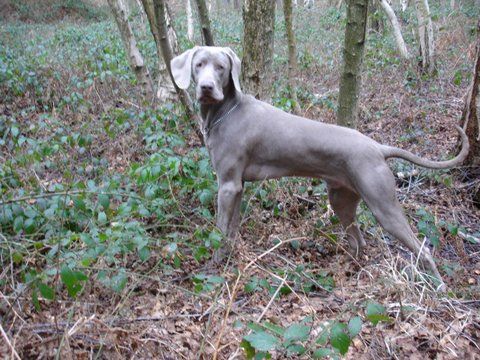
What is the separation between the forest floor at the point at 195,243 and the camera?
2459 mm

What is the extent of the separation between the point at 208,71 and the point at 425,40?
6623 mm

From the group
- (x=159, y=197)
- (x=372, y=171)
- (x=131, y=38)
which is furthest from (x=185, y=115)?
(x=372, y=171)

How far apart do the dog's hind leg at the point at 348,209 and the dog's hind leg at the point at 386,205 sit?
506mm

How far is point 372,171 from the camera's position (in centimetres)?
345

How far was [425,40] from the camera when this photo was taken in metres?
8.91

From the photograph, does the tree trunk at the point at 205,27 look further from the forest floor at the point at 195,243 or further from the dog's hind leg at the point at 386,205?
the dog's hind leg at the point at 386,205

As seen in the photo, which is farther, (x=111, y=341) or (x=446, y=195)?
(x=446, y=195)

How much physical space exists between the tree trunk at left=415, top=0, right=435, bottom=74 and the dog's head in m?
6.02

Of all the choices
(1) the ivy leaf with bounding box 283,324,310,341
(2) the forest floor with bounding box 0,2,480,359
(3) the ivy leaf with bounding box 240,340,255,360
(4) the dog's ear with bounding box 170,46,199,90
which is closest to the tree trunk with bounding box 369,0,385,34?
(2) the forest floor with bounding box 0,2,480,359

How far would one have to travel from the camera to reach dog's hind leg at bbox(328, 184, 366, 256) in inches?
160

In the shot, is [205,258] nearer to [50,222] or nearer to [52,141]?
[50,222]

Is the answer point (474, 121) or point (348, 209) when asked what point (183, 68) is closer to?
point (348, 209)

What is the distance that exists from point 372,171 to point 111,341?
6.95 feet

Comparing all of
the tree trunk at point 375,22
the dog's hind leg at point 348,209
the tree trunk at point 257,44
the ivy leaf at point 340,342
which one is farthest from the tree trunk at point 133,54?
the tree trunk at point 375,22
